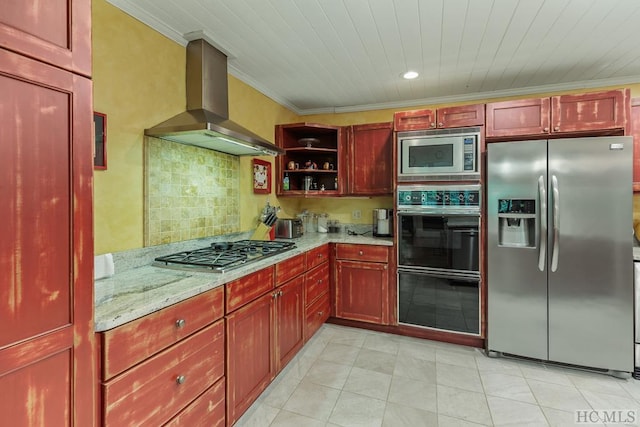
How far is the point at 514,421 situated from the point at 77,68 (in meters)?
2.67

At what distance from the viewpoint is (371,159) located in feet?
11.0

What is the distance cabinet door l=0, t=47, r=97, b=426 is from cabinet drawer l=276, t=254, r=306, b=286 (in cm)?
124

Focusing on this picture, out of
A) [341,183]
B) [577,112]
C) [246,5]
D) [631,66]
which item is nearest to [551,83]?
[631,66]

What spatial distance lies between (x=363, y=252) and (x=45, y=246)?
98.2 inches

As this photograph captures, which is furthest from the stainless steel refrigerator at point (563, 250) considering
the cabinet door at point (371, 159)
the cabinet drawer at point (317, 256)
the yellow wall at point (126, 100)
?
the yellow wall at point (126, 100)

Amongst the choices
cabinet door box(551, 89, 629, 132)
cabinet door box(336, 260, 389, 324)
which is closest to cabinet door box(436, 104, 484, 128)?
cabinet door box(551, 89, 629, 132)

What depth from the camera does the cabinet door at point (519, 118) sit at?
2535mm

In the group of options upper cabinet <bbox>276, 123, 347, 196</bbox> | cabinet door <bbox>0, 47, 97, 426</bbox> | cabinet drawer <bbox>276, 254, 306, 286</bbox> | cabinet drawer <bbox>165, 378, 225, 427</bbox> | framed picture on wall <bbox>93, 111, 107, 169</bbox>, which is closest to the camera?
cabinet door <bbox>0, 47, 97, 426</bbox>

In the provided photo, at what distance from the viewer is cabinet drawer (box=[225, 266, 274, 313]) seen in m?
1.68

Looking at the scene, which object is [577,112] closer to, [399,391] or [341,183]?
[341,183]

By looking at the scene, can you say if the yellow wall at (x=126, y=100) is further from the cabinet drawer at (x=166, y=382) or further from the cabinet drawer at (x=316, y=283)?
the cabinet drawer at (x=316, y=283)

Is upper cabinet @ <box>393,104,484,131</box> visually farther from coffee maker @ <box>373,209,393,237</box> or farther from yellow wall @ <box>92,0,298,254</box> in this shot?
yellow wall @ <box>92,0,298,254</box>

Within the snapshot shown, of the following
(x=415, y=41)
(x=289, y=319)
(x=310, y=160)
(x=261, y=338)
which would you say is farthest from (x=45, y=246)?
(x=310, y=160)

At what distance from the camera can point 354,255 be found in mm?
Result: 3092
